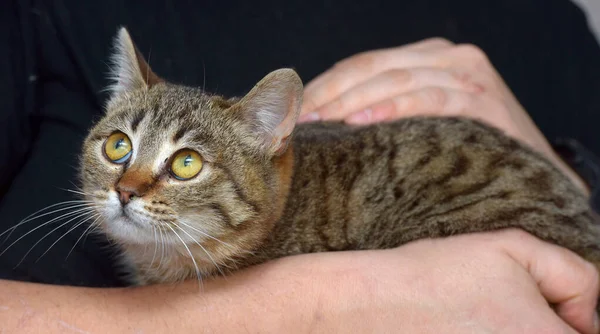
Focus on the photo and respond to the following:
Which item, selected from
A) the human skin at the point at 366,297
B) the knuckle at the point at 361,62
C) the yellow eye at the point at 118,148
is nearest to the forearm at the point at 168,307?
the human skin at the point at 366,297

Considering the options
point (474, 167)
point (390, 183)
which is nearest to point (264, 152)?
point (390, 183)

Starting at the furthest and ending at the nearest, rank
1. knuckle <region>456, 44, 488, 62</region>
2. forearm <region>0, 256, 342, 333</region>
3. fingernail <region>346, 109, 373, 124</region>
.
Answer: knuckle <region>456, 44, 488, 62</region>
fingernail <region>346, 109, 373, 124</region>
forearm <region>0, 256, 342, 333</region>

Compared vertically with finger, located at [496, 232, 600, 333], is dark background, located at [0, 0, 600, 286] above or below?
above

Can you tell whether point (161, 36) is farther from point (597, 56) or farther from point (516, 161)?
point (597, 56)

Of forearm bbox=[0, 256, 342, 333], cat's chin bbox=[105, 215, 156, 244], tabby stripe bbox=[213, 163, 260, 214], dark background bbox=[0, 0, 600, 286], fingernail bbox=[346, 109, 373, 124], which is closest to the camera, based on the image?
forearm bbox=[0, 256, 342, 333]

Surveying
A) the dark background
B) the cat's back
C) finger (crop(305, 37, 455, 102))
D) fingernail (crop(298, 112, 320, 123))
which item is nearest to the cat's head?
the cat's back

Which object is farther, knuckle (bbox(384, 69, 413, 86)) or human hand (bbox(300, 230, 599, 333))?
knuckle (bbox(384, 69, 413, 86))

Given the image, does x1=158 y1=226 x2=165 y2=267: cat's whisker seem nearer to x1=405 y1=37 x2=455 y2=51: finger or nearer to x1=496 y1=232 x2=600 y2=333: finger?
x1=496 y1=232 x2=600 y2=333: finger
